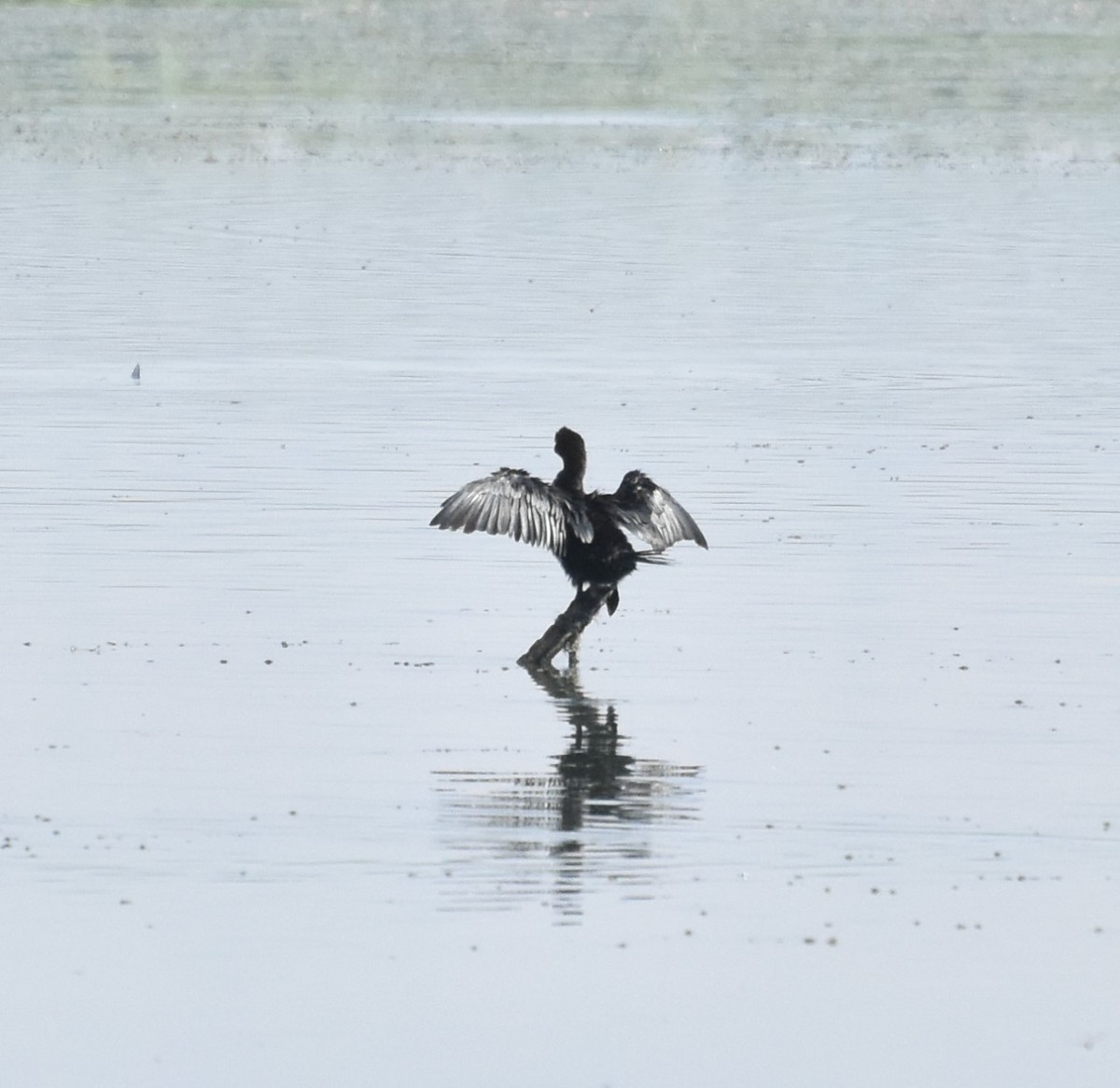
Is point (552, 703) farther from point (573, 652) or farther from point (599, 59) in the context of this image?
point (599, 59)

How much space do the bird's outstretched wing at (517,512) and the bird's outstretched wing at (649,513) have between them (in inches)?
13.3

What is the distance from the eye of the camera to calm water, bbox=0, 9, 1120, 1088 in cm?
953

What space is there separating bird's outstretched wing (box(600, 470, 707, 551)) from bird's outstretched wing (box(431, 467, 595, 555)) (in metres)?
0.34

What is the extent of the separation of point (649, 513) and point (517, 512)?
2.86ft

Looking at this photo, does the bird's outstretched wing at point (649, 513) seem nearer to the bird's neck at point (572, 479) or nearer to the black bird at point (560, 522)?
the black bird at point (560, 522)

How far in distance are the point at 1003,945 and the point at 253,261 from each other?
27.0m

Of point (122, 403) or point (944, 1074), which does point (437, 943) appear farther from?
point (122, 403)

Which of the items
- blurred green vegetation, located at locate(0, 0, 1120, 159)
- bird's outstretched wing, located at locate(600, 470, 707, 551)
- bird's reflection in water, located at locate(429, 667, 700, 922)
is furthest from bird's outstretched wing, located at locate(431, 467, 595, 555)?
blurred green vegetation, located at locate(0, 0, 1120, 159)

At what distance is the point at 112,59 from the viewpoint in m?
81.5

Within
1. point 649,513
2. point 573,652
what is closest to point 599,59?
point 649,513

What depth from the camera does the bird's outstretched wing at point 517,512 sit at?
1516cm

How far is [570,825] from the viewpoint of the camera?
11.8m

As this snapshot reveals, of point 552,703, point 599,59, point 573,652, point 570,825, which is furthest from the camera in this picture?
point 599,59

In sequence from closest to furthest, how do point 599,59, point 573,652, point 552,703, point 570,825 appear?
point 570,825
point 552,703
point 573,652
point 599,59
